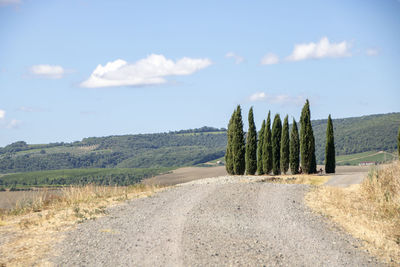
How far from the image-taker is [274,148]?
3656 cm

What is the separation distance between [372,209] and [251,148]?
73.1ft

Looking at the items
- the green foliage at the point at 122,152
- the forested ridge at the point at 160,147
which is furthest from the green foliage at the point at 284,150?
the green foliage at the point at 122,152

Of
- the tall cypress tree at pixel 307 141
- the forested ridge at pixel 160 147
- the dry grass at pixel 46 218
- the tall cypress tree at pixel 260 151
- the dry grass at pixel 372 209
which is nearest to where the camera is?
the dry grass at pixel 46 218

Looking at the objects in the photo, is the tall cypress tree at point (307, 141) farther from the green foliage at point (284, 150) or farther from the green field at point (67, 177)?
the green field at point (67, 177)

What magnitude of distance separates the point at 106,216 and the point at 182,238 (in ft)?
12.1

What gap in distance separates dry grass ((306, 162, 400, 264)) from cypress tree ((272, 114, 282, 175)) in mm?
17887

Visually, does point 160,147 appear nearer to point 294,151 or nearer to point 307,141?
point 294,151

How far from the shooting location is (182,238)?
9180 mm

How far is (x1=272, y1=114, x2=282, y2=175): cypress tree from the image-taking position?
119 ft

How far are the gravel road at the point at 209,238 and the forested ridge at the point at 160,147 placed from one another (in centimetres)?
8572

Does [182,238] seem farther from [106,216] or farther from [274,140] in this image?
[274,140]

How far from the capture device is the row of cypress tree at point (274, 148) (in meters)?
34.6

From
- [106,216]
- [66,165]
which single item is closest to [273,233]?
[106,216]

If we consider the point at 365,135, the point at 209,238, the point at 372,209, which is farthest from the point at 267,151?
the point at 365,135
